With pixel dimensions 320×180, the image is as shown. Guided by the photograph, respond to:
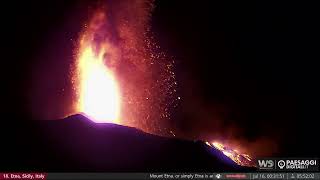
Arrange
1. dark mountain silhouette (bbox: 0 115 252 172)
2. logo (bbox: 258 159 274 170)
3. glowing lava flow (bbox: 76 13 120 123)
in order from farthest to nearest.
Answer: glowing lava flow (bbox: 76 13 120 123), dark mountain silhouette (bbox: 0 115 252 172), logo (bbox: 258 159 274 170)

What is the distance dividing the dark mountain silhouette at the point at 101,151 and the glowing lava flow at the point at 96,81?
11329 millimetres

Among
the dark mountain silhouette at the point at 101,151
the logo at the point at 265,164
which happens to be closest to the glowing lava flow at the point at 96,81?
the dark mountain silhouette at the point at 101,151

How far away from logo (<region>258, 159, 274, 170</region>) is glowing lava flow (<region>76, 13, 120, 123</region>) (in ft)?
75.6

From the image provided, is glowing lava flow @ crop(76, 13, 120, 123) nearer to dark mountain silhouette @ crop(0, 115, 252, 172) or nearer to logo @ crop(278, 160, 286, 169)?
dark mountain silhouette @ crop(0, 115, 252, 172)

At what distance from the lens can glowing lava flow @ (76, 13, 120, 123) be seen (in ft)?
143

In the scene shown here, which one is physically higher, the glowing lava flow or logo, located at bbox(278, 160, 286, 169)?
the glowing lava flow

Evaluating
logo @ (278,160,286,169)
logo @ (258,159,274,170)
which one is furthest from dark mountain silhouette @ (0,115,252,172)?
logo @ (278,160,286,169)

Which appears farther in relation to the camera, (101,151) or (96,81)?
(96,81)

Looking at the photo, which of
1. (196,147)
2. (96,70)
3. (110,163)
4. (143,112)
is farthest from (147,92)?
(110,163)

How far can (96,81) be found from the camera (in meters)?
44.3

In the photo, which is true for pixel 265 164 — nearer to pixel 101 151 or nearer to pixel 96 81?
pixel 101 151

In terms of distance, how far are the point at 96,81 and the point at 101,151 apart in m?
16.6

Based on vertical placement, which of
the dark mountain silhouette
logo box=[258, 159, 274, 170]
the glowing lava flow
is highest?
the glowing lava flow

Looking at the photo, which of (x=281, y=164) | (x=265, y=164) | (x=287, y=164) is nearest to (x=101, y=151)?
(x=265, y=164)
